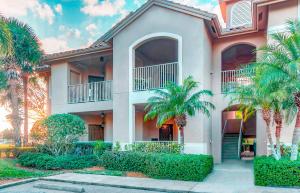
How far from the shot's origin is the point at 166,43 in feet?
53.8

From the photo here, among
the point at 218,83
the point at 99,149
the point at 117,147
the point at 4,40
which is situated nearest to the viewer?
the point at 4,40

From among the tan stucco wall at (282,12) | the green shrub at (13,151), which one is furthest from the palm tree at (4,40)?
the tan stucco wall at (282,12)

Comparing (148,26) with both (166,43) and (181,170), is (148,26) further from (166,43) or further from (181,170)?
(181,170)

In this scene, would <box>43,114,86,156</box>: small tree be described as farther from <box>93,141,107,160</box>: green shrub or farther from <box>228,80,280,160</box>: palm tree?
<box>228,80,280,160</box>: palm tree

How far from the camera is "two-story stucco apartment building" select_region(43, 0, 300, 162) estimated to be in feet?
43.1

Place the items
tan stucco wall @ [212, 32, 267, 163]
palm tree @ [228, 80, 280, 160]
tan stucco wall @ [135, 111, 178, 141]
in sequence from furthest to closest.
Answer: tan stucco wall @ [135, 111, 178, 141] < tan stucco wall @ [212, 32, 267, 163] < palm tree @ [228, 80, 280, 160]

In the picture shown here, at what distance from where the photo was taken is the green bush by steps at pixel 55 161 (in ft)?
45.3

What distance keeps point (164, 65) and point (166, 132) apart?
590 centimetres

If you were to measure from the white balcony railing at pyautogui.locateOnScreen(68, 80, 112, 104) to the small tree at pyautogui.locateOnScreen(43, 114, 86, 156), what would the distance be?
2922 millimetres

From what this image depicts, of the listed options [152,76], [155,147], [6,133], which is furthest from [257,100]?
[6,133]

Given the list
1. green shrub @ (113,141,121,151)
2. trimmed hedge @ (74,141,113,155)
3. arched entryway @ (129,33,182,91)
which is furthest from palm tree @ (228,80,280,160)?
trimmed hedge @ (74,141,113,155)

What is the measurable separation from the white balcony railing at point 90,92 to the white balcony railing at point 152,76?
2.76 metres

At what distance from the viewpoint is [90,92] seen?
Result: 17.9m

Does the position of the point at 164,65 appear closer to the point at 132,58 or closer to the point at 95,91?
the point at 132,58
